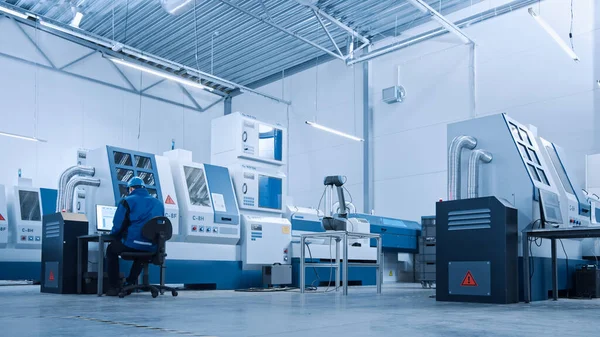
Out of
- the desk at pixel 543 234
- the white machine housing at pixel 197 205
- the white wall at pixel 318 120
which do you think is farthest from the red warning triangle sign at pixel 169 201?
the white wall at pixel 318 120

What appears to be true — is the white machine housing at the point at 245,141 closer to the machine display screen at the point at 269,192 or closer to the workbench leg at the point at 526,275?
the machine display screen at the point at 269,192

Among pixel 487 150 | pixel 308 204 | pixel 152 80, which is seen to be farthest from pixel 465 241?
pixel 152 80

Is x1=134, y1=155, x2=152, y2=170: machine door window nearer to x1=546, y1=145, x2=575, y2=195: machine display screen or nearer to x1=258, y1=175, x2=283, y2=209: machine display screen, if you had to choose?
x1=258, y1=175, x2=283, y2=209: machine display screen

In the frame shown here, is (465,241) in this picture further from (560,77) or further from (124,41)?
(124,41)

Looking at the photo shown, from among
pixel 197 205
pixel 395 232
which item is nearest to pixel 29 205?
pixel 197 205

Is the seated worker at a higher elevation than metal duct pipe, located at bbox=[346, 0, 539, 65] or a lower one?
lower

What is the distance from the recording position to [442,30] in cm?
1177

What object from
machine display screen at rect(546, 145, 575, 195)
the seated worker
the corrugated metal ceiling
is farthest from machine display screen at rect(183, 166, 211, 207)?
the corrugated metal ceiling

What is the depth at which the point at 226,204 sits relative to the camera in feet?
26.8

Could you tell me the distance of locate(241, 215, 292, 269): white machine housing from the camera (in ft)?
27.0

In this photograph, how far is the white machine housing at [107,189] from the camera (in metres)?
7.11

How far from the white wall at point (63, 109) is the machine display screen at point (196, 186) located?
18.7ft

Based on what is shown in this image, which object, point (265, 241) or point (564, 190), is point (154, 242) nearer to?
point (265, 241)

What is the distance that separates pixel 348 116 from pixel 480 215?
8.90 meters
